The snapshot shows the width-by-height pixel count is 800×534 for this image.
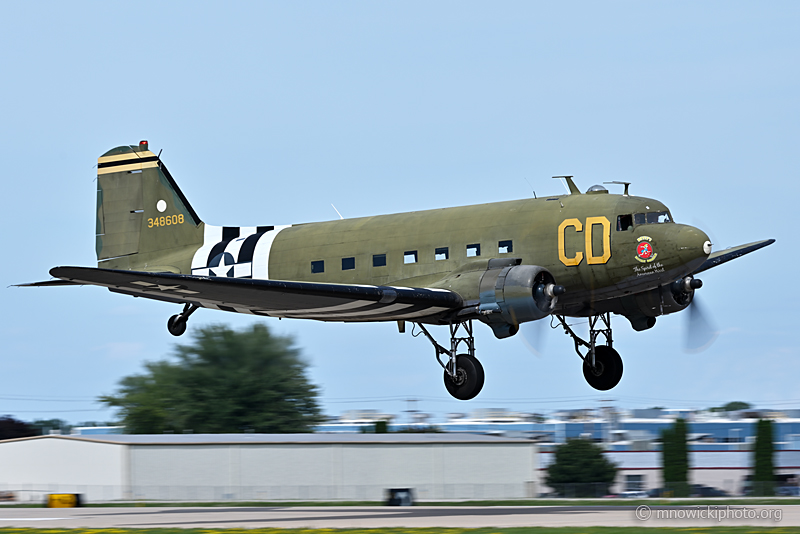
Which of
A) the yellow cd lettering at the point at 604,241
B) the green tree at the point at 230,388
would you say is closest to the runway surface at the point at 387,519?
the yellow cd lettering at the point at 604,241

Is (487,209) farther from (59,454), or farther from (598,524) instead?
(59,454)

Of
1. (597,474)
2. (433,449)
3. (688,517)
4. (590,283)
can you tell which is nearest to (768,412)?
(597,474)

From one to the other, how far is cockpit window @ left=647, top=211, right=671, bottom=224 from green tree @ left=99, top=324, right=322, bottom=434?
130 ft

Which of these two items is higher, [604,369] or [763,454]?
[604,369]

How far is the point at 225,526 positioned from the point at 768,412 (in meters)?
62.7

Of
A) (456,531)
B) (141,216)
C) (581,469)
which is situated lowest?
(581,469)

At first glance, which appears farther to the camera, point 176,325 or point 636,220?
point 176,325

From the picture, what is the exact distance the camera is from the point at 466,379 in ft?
79.6

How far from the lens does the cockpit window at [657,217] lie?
24.2 m

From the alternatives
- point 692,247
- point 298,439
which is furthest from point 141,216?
point 298,439

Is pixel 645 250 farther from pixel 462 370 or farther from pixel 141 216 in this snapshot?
pixel 141 216

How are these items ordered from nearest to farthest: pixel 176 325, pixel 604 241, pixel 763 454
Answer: pixel 604 241, pixel 176 325, pixel 763 454

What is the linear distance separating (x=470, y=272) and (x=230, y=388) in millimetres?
41327

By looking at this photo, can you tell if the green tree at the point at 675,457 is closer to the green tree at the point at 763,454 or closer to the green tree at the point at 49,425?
the green tree at the point at 763,454
